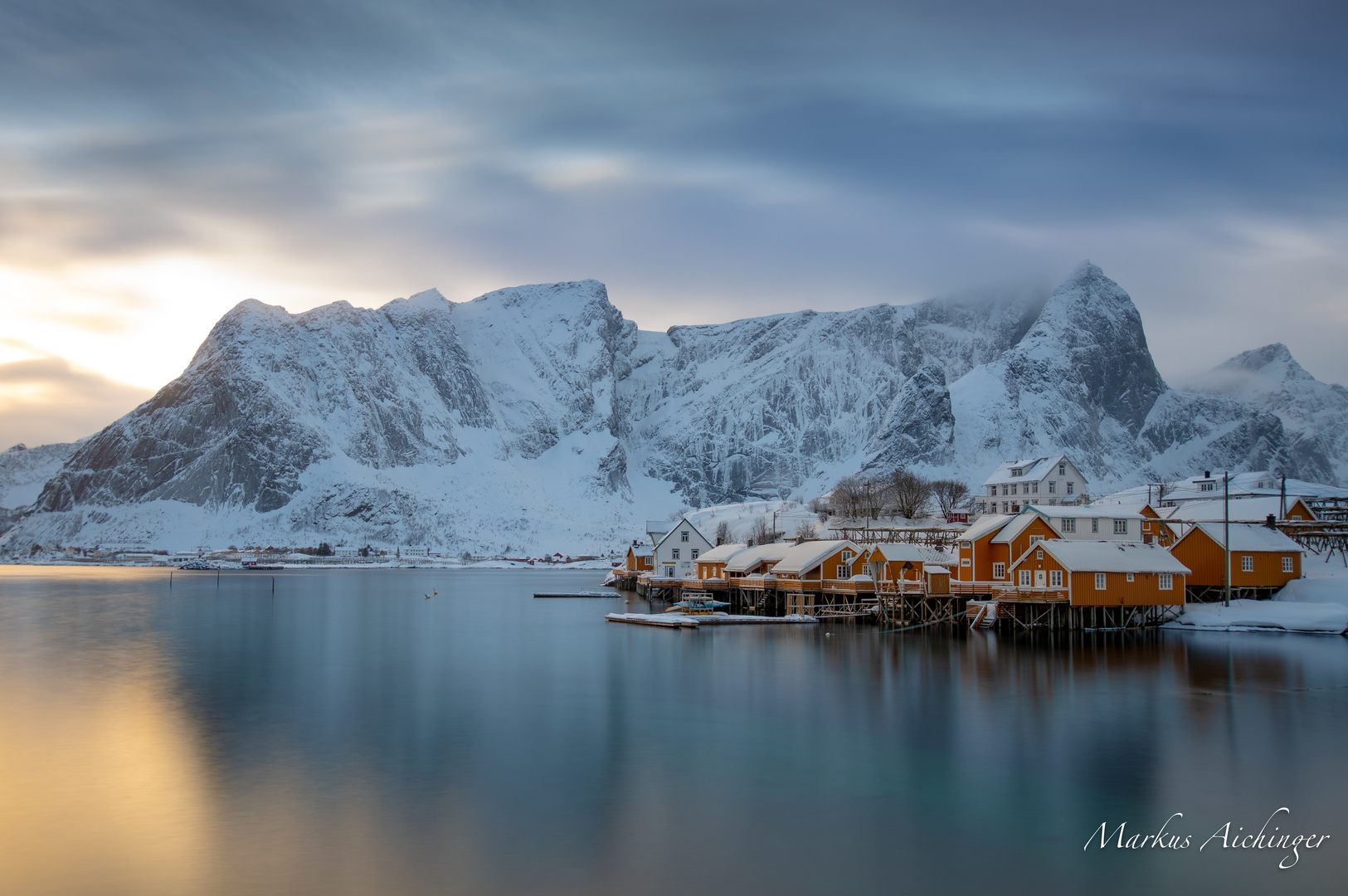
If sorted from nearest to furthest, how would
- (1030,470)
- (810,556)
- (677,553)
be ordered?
(810,556), (677,553), (1030,470)

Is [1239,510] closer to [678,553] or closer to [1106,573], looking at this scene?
[1106,573]

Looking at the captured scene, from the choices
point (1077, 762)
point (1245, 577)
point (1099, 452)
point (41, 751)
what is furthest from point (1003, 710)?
point (1099, 452)

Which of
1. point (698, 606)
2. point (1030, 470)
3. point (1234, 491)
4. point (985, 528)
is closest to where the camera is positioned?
point (985, 528)

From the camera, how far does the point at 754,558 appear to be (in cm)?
7450

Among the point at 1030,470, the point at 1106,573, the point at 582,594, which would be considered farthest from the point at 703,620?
the point at 1030,470

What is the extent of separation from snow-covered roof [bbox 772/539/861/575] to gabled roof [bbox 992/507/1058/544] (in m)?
11.6

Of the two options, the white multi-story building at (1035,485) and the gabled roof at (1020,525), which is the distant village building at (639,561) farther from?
the gabled roof at (1020,525)

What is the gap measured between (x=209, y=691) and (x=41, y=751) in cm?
982

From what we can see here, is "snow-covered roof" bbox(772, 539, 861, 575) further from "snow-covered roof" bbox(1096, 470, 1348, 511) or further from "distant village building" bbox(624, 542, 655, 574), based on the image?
"distant village building" bbox(624, 542, 655, 574)

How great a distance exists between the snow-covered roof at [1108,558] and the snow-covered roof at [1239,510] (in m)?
10.6

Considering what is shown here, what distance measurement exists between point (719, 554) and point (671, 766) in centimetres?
5559

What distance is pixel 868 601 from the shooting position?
65.2 meters

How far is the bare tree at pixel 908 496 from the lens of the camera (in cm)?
10612

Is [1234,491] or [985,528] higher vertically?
[1234,491]
